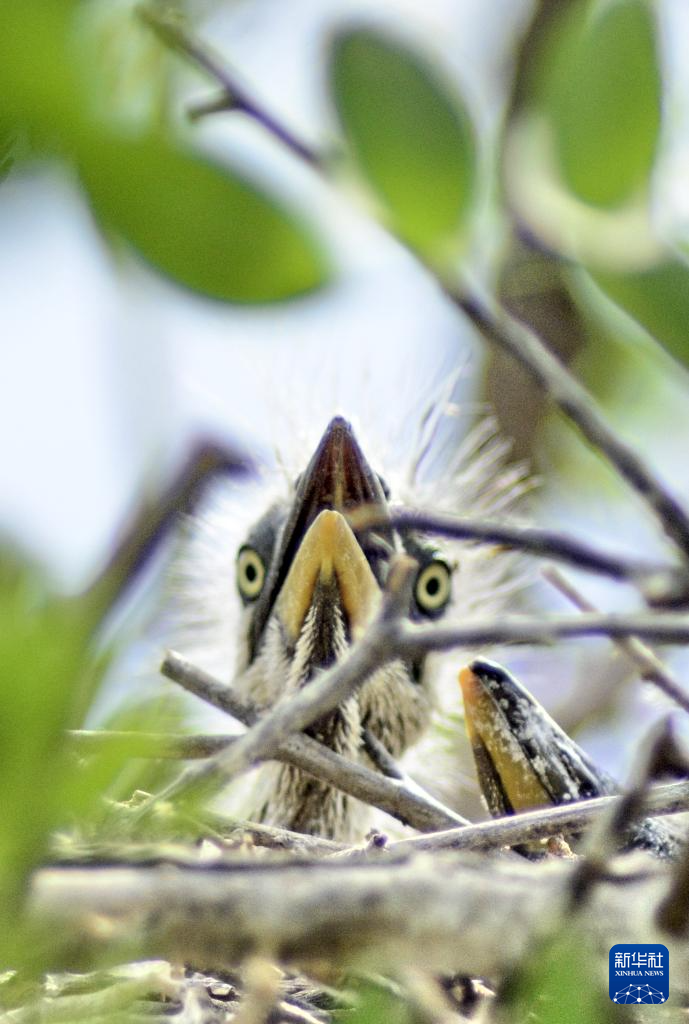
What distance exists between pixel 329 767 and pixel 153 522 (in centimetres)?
30

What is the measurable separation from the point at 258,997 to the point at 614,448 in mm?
348

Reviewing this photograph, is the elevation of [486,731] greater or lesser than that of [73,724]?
greater

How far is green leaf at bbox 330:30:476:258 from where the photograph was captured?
414 mm

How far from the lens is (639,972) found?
690 millimetres

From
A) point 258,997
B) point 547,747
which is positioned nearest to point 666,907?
point 258,997

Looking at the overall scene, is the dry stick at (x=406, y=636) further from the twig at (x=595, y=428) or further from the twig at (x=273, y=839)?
the twig at (x=273, y=839)

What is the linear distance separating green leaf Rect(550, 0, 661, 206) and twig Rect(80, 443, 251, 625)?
9.7 inches

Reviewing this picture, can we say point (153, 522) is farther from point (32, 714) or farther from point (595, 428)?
point (32, 714)

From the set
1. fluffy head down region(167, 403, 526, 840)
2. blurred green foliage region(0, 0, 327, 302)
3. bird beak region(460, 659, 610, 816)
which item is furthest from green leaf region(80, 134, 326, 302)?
fluffy head down region(167, 403, 526, 840)

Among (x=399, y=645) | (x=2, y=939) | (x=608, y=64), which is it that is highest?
(x=608, y=64)

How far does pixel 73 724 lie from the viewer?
0.40 metres

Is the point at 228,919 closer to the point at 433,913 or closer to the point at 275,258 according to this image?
the point at 433,913

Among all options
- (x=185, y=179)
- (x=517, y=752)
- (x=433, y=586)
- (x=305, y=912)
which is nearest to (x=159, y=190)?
(x=185, y=179)

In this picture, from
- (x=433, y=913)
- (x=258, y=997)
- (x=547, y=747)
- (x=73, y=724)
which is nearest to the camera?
(x=73, y=724)
